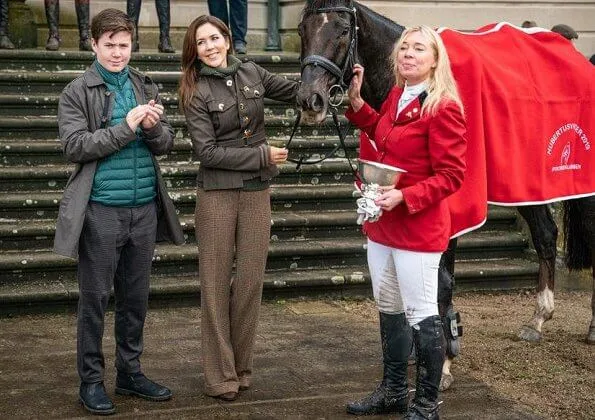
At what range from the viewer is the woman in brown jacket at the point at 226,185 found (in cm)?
550

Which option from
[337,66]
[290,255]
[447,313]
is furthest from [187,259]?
[337,66]

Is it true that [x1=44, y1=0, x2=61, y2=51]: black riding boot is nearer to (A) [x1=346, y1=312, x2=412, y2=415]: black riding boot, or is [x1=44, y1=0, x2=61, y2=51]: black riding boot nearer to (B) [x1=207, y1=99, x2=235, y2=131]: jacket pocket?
(B) [x1=207, y1=99, x2=235, y2=131]: jacket pocket

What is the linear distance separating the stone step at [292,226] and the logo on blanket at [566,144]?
2.19 metres

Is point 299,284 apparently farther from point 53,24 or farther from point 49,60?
point 53,24

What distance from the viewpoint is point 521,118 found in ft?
20.9

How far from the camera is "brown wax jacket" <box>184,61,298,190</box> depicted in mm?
5496

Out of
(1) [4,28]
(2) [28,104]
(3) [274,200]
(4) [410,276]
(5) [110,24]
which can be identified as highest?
(1) [4,28]

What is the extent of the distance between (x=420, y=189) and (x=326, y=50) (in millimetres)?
1141

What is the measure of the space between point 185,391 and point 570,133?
9.56 ft

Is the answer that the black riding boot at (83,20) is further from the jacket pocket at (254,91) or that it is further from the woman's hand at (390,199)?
the woman's hand at (390,199)

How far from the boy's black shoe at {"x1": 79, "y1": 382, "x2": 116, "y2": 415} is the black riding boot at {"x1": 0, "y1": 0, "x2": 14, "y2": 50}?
570 centimetres

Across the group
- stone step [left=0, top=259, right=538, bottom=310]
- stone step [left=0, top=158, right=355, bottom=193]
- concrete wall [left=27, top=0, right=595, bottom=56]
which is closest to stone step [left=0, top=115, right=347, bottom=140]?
stone step [left=0, top=158, right=355, bottom=193]

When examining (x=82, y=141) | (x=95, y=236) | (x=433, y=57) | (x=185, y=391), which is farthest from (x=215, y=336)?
(x=433, y=57)

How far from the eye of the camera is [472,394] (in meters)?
5.92
